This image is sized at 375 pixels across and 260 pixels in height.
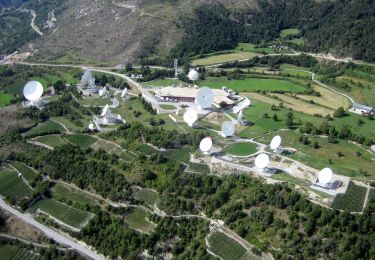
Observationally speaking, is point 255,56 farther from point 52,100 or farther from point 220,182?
point 220,182

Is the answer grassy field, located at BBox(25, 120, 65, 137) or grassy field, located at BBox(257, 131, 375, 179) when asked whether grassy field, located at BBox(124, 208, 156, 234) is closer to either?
grassy field, located at BBox(257, 131, 375, 179)

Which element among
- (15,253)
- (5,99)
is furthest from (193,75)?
(15,253)

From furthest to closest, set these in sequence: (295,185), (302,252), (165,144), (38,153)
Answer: (38,153) < (165,144) < (295,185) < (302,252)

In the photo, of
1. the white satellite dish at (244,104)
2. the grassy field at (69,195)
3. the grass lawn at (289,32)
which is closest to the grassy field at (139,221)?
the grassy field at (69,195)

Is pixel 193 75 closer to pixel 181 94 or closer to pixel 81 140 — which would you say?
pixel 181 94

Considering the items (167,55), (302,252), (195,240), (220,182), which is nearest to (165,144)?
(220,182)

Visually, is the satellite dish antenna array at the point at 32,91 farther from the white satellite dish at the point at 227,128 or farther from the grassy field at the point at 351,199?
the grassy field at the point at 351,199

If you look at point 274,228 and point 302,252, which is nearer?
point 302,252
